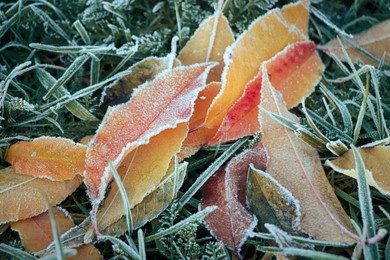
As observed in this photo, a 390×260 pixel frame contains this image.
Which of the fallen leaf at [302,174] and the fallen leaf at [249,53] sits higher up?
the fallen leaf at [249,53]

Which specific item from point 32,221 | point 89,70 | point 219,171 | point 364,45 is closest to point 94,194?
point 32,221

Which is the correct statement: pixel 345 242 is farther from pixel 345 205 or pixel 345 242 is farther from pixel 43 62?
pixel 43 62

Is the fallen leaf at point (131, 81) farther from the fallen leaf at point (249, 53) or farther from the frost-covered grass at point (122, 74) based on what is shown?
the fallen leaf at point (249, 53)

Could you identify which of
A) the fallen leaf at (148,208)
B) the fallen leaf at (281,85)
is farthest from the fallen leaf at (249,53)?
the fallen leaf at (148,208)

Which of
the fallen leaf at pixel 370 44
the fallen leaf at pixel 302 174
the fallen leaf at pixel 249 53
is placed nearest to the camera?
the fallen leaf at pixel 302 174

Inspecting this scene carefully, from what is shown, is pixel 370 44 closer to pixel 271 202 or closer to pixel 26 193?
pixel 271 202

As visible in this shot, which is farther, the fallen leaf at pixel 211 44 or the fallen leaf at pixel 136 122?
the fallen leaf at pixel 211 44

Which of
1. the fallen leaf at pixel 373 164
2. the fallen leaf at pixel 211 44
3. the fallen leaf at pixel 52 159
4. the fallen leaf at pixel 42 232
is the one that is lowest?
the fallen leaf at pixel 42 232

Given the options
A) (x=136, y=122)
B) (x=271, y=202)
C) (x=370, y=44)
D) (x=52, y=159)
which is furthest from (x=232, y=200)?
(x=370, y=44)
